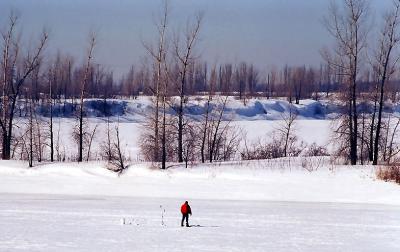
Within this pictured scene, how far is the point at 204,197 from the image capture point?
98.4 ft

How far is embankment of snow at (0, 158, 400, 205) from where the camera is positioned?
96.6 feet

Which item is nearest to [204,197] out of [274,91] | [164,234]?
[164,234]

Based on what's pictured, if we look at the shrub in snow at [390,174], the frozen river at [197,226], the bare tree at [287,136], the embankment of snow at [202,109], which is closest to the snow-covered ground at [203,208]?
the frozen river at [197,226]

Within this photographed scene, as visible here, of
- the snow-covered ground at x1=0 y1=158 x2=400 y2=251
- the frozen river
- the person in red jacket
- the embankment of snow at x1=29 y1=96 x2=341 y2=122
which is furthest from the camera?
the embankment of snow at x1=29 y1=96 x2=341 y2=122

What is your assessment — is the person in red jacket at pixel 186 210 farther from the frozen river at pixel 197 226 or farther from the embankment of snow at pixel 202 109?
the embankment of snow at pixel 202 109

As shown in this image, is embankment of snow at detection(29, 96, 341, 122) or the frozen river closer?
the frozen river

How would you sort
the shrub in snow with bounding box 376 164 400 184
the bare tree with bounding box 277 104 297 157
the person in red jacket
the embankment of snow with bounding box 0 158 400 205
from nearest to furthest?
the person in red jacket → the embankment of snow with bounding box 0 158 400 205 → the shrub in snow with bounding box 376 164 400 184 → the bare tree with bounding box 277 104 297 157

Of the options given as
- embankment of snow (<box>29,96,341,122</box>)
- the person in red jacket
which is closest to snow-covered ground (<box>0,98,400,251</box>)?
the person in red jacket

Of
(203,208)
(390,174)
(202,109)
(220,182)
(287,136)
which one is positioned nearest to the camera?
(203,208)

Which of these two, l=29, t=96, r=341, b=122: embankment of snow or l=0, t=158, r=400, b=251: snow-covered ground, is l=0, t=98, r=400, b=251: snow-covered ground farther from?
l=29, t=96, r=341, b=122: embankment of snow

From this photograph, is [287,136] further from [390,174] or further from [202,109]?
[202,109]

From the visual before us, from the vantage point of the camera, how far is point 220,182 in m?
31.7

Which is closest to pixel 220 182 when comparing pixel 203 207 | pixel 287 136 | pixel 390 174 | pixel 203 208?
pixel 203 207

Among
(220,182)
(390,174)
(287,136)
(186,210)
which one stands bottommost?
(220,182)
